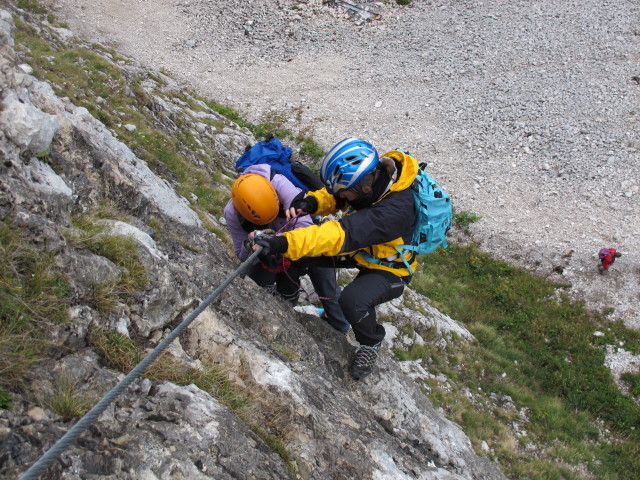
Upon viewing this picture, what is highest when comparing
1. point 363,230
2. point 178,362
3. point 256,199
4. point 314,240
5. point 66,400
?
point 363,230

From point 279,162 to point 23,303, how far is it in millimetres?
4241

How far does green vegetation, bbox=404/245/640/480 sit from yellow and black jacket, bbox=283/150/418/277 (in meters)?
4.54

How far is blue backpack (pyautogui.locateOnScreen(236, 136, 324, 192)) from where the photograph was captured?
674 centimetres

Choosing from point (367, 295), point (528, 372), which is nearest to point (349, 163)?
point (367, 295)

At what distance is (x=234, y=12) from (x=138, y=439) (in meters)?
31.3

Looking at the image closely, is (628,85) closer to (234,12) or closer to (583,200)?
(583,200)

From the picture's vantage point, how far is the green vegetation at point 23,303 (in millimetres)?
3039

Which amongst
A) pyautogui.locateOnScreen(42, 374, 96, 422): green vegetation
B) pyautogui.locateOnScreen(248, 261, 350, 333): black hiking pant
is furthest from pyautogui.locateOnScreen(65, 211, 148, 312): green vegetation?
pyautogui.locateOnScreen(248, 261, 350, 333): black hiking pant

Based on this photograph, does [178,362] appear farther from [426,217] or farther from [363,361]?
[426,217]

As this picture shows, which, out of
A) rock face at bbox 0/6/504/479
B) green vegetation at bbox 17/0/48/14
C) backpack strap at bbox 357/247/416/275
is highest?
backpack strap at bbox 357/247/416/275

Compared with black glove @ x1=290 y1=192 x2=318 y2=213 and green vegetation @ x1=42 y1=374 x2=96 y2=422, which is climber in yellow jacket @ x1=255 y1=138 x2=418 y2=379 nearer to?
black glove @ x1=290 y1=192 x2=318 y2=213

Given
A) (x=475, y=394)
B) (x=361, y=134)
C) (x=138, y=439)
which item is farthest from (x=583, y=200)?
(x=138, y=439)

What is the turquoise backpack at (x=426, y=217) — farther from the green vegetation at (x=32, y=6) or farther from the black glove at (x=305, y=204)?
the green vegetation at (x=32, y=6)

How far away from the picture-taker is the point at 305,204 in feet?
19.4
